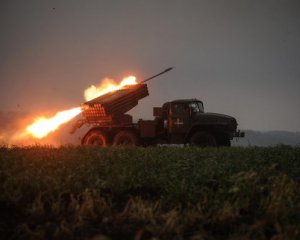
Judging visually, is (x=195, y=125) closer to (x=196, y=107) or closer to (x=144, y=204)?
(x=196, y=107)

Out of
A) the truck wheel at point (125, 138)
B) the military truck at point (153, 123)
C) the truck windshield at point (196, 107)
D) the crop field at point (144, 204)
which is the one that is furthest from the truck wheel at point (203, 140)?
the crop field at point (144, 204)

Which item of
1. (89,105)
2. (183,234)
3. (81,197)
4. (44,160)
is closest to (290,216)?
(183,234)

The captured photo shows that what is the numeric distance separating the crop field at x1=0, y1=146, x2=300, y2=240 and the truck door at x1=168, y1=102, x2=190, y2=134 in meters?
10.1

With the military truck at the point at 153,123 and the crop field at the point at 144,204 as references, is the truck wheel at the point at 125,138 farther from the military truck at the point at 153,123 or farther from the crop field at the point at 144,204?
the crop field at the point at 144,204

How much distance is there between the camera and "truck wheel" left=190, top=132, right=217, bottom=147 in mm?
16781

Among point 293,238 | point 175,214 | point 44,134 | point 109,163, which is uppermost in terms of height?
point 44,134

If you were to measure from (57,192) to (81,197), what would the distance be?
393 millimetres

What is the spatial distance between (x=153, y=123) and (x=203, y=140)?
9.59 ft

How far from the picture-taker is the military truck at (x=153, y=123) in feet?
56.4

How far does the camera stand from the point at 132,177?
6.80 m

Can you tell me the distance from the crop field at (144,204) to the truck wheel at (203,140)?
9.00 meters

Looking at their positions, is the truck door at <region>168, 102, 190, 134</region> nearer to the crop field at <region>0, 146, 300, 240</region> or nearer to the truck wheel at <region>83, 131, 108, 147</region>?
the truck wheel at <region>83, 131, 108, 147</region>

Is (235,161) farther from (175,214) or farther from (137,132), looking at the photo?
(137,132)

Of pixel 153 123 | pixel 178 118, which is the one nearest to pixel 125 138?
pixel 153 123
